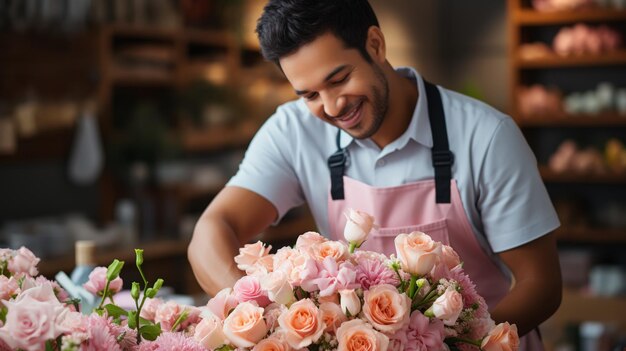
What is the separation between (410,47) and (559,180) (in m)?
2.27

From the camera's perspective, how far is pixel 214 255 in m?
1.98

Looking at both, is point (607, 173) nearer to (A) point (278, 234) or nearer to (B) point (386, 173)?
(A) point (278, 234)

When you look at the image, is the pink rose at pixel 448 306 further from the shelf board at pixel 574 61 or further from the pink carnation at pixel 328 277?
the shelf board at pixel 574 61

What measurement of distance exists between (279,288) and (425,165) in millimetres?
895

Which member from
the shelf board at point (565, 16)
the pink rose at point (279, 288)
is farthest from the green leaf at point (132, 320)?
the shelf board at point (565, 16)

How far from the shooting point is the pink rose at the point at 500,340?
130 centimetres

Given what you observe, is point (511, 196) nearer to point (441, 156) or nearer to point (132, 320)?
point (441, 156)

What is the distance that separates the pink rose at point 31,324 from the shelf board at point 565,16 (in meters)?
5.59

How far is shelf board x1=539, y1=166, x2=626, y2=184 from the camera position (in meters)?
6.21

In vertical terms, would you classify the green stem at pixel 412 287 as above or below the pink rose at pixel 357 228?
below

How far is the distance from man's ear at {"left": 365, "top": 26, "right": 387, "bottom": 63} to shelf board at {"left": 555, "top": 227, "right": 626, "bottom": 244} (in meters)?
4.46

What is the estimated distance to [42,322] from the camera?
115 centimetres

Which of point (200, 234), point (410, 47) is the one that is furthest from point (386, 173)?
point (410, 47)

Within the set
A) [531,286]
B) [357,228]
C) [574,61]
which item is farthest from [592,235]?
[357,228]
